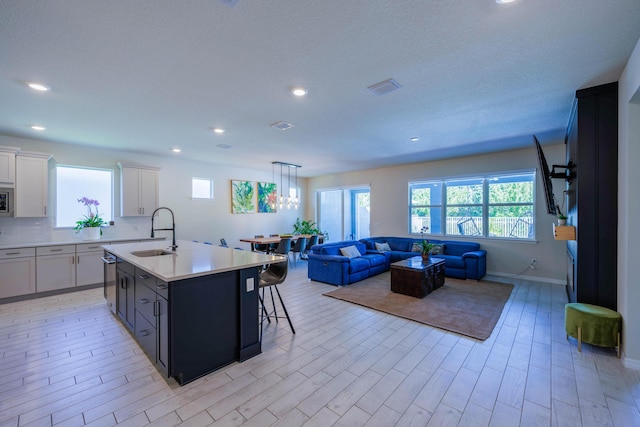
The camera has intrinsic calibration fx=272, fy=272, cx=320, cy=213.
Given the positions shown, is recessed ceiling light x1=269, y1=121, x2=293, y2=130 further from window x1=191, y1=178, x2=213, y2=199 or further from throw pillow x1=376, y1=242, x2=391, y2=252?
throw pillow x1=376, y1=242, x2=391, y2=252

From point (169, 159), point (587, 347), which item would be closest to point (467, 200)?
point (587, 347)

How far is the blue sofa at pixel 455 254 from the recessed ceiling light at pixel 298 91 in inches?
181

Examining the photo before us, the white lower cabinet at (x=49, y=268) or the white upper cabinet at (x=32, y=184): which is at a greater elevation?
the white upper cabinet at (x=32, y=184)

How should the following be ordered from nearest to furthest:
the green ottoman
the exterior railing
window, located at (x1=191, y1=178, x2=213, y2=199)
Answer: the green ottoman, the exterior railing, window, located at (x1=191, y1=178, x2=213, y2=199)

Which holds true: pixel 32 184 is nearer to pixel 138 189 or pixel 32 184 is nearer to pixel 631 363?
pixel 138 189

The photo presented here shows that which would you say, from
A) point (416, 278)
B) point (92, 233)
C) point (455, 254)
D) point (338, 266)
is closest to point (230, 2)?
point (416, 278)

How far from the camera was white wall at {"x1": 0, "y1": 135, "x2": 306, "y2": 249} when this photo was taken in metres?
4.77

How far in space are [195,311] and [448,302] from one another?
3.62m

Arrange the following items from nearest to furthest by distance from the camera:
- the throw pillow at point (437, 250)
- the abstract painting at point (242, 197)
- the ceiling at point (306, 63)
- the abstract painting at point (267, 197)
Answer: the ceiling at point (306, 63)
the throw pillow at point (437, 250)
the abstract painting at point (242, 197)
the abstract painting at point (267, 197)

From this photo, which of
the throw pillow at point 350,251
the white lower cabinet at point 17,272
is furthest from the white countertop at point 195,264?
the throw pillow at point 350,251

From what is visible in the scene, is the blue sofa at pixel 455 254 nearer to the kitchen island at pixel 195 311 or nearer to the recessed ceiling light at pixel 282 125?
the recessed ceiling light at pixel 282 125

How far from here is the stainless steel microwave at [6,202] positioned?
432 cm

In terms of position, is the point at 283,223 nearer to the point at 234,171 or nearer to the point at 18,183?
the point at 234,171

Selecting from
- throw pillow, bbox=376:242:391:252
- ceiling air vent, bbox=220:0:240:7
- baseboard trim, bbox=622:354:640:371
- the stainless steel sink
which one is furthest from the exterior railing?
ceiling air vent, bbox=220:0:240:7
